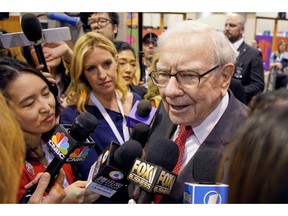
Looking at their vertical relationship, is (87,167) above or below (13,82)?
below

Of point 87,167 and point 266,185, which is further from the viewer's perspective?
point 87,167

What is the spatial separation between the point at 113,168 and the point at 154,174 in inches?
7.1

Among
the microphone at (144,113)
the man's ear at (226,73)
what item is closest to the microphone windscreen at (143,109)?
the microphone at (144,113)

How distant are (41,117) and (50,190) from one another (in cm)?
33

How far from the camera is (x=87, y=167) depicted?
61.4 inches

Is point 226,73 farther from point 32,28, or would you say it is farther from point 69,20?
point 69,20

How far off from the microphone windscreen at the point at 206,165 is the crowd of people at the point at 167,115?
3 centimetres

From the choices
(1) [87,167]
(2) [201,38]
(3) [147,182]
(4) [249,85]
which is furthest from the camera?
(4) [249,85]

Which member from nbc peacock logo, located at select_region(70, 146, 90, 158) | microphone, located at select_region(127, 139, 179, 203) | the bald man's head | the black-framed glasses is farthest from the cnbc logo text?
the bald man's head

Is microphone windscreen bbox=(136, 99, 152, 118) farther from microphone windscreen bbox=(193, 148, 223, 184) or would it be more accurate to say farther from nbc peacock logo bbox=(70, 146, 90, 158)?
microphone windscreen bbox=(193, 148, 223, 184)

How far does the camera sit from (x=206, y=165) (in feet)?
3.08
